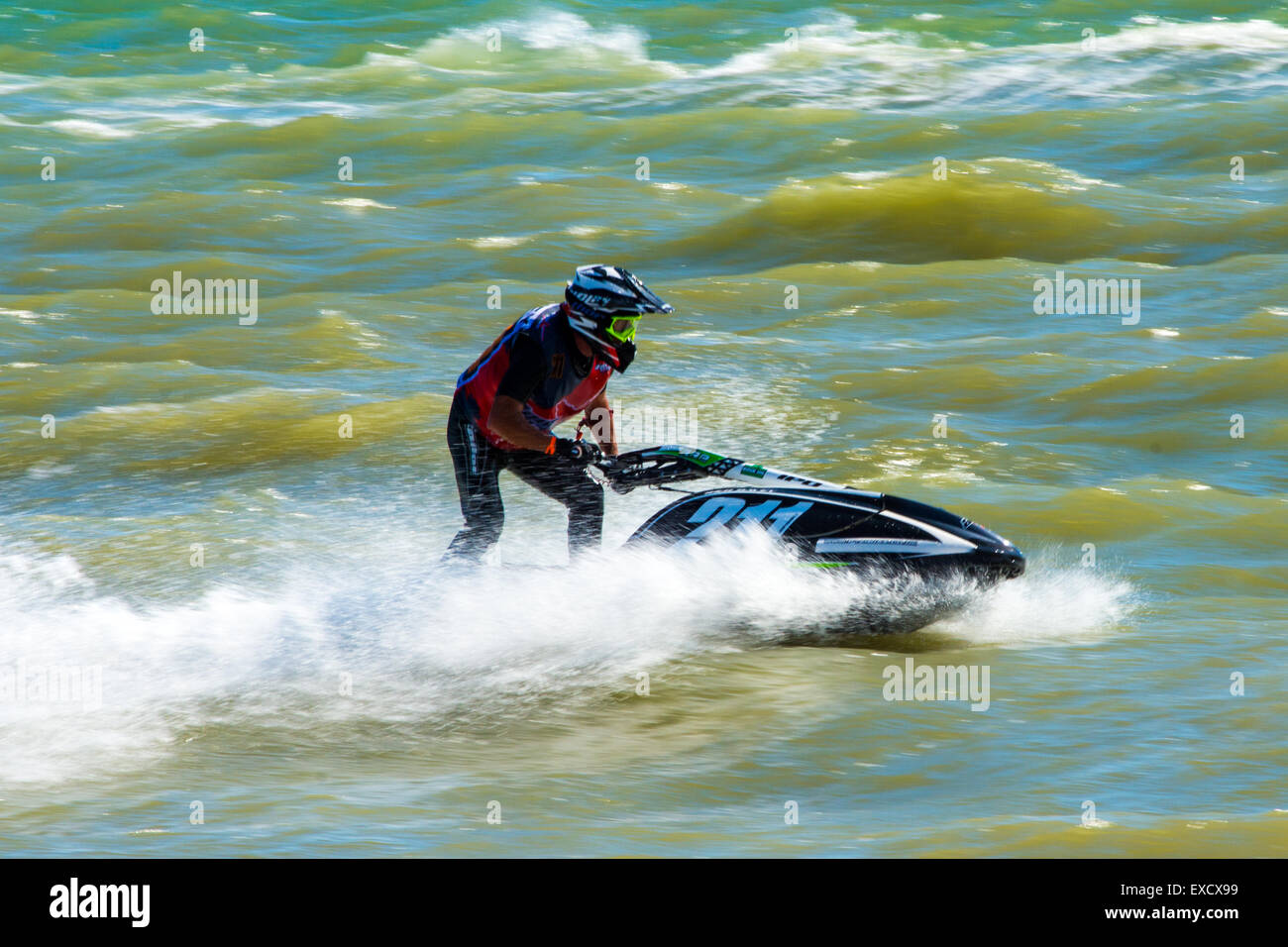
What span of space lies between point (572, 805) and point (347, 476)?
6.00m

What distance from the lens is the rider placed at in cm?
693

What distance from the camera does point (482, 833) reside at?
5.34 metres

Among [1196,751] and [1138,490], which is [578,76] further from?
[1196,751]

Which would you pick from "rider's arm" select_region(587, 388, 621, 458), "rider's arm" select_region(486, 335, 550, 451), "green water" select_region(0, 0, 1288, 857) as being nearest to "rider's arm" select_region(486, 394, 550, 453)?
"rider's arm" select_region(486, 335, 550, 451)

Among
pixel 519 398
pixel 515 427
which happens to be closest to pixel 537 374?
pixel 519 398

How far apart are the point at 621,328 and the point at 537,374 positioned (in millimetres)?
400

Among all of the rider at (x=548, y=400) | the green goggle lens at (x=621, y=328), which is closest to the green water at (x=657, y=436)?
the rider at (x=548, y=400)

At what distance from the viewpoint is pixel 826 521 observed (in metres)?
7.19

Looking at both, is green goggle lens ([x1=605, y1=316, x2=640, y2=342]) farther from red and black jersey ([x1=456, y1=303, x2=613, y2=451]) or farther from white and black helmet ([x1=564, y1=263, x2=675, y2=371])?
red and black jersey ([x1=456, y1=303, x2=613, y2=451])

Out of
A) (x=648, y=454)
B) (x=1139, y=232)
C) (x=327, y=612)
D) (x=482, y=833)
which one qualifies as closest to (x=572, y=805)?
(x=482, y=833)

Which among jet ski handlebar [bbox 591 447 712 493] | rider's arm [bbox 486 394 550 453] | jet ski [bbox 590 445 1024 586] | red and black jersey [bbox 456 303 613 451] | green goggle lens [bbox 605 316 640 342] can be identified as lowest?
jet ski [bbox 590 445 1024 586]

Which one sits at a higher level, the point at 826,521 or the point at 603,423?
the point at 603,423

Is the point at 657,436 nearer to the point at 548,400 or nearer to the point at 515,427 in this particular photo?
the point at 548,400

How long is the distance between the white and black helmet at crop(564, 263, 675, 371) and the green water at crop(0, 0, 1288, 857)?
1099mm
